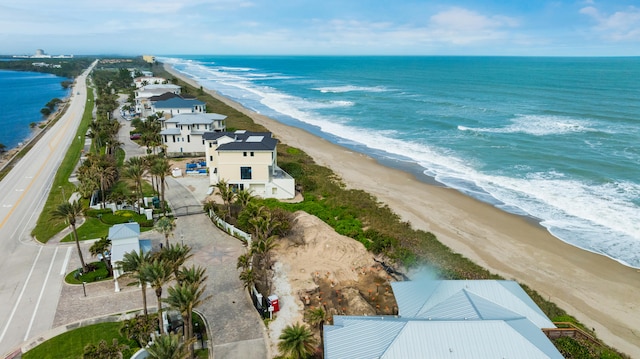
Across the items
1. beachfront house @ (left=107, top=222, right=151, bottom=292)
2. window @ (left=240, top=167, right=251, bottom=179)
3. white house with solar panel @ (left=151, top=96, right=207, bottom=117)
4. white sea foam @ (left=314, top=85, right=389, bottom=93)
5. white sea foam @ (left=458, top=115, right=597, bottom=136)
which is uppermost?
white sea foam @ (left=314, top=85, right=389, bottom=93)

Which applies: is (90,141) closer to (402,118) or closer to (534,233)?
(402,118)

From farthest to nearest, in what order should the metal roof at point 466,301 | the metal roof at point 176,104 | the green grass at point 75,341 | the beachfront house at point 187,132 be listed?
the metal roof at point 176,104
the beachfront house at point 187,132
the green grass at point 75,341
the metal roof at point 466,301

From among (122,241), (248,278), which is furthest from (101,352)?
(122,241)

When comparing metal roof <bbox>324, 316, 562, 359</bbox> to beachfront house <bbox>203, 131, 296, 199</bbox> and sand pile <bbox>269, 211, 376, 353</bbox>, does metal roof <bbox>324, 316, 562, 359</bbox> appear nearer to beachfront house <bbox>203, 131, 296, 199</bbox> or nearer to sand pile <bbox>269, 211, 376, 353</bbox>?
sand pile <bbox>269, 211, 376, 353</bbox>

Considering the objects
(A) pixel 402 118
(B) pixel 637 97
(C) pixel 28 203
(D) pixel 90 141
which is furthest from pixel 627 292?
(B) pixel 637 97

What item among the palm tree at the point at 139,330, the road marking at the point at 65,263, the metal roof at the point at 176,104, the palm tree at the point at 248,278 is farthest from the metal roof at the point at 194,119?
the palm tree at the point at 139,330

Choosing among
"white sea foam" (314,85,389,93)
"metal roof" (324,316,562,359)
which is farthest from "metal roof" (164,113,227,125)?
"white sea foam" (314,85,389,93)

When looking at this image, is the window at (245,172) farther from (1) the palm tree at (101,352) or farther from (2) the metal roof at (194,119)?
(1) the palm tree at (101,352)

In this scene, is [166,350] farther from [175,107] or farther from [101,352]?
[175,107]
